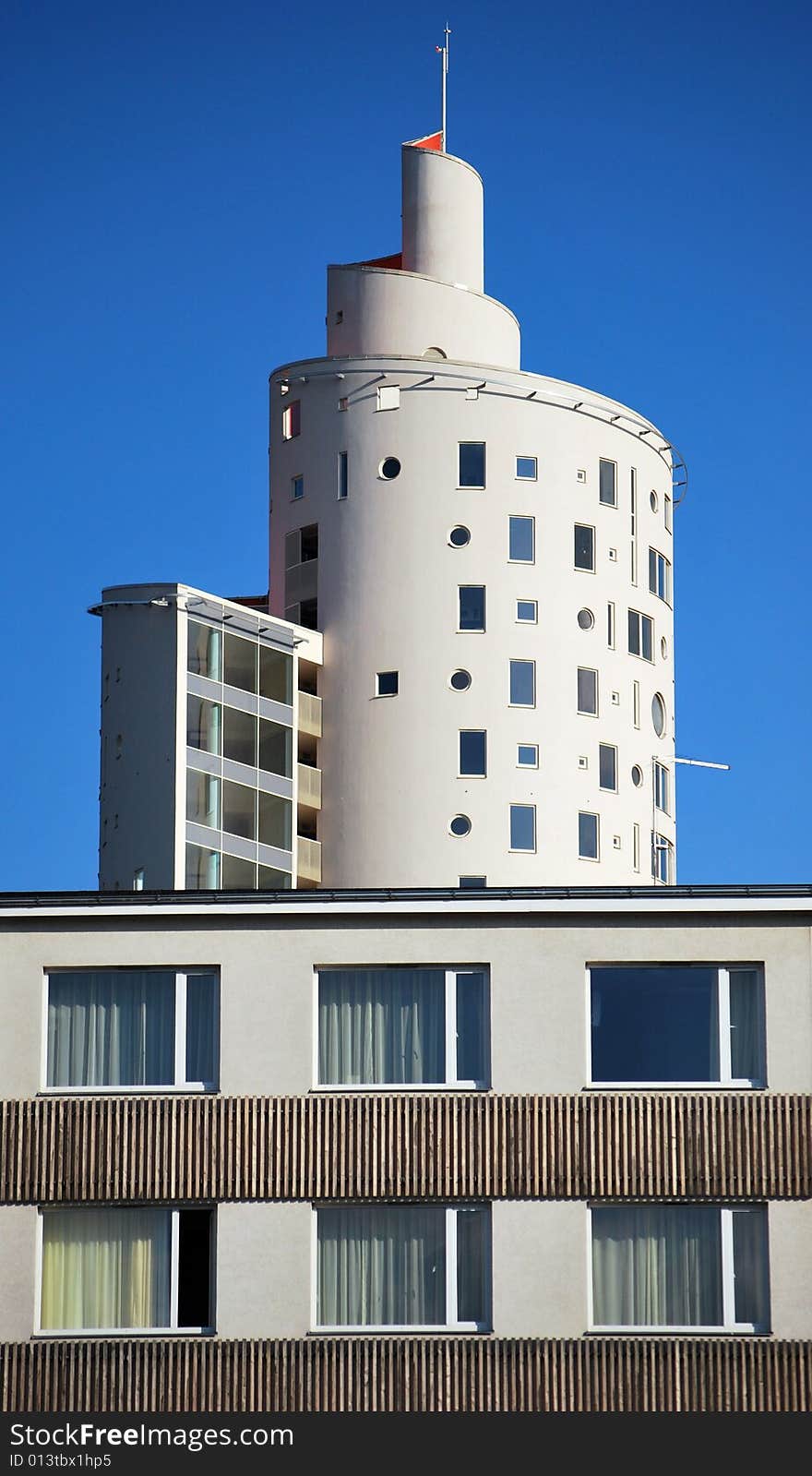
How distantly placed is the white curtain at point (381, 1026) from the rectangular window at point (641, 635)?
171 feet

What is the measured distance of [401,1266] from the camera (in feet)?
108

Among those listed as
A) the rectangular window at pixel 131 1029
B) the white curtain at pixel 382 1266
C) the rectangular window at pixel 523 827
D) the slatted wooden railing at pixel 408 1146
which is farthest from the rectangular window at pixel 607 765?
the white curtain at pixel 382 1266

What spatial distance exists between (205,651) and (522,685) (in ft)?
34.7

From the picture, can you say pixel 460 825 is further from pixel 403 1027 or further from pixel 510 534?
pixel 403 1027

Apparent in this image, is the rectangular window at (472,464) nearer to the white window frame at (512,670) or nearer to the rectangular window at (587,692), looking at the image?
the white window frame at (512,670)

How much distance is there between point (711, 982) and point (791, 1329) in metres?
4.33

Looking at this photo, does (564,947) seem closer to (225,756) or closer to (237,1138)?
(237,1138)

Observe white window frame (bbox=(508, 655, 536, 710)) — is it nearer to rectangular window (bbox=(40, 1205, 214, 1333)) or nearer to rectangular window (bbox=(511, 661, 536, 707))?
rectangular window (bbox=(511, 661, 536, 707))

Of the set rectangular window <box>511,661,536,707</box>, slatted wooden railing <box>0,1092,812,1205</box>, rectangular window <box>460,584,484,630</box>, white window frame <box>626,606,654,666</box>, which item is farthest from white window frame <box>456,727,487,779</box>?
slatted wooden railing <box>0,1092,812,1205</box>

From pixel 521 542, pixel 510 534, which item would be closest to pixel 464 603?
pixel 510 534

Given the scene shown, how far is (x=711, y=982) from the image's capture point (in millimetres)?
33188

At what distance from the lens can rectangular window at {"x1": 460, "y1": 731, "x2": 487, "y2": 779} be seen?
79438 millimetres

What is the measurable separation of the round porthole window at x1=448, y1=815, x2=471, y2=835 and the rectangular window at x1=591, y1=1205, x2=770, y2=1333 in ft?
151

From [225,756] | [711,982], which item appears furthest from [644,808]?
[711,982]
